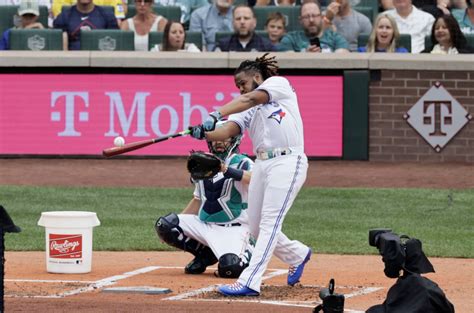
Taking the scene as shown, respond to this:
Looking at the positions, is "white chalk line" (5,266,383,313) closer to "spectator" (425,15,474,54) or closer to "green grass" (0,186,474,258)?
"green grass" (0,186,474,258)

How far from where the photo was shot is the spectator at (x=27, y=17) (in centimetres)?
1800

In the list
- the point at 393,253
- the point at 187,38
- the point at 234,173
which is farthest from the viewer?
the point at 187,38

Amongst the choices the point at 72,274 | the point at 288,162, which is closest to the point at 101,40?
the point at 72,274

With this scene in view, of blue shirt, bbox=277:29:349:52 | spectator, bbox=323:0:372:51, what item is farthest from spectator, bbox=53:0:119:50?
spectator, bbox=323:0:372:51

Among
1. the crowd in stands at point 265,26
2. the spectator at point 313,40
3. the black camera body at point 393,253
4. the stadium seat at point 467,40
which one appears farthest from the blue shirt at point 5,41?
the black camera body at point 393,253

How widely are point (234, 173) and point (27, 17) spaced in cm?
944

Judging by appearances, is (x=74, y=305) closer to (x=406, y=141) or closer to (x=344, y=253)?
(x=344, y=253)

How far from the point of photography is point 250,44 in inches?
699

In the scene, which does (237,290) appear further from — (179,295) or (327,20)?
(327,20)

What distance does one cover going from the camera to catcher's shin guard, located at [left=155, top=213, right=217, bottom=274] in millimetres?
10016

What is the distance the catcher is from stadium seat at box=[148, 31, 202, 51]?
8.05 m

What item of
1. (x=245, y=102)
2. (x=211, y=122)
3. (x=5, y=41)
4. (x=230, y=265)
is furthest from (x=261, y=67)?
(x=5, y=41)

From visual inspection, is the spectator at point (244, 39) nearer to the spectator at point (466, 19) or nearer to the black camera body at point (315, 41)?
the black camera body at point (315, 41)

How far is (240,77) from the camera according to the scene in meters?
9.09
